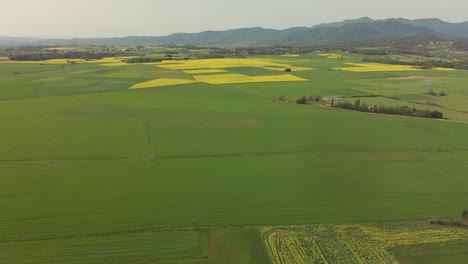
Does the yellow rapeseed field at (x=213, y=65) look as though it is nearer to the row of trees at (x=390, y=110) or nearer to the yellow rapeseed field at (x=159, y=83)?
the yellow rapeseed field at (x=159, y=83)

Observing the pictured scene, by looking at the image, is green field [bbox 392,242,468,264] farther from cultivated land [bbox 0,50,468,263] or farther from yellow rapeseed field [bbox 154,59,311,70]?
yellow rapeseed field [bbox 154,59,311,70]

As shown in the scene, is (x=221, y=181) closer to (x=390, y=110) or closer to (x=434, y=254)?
(x=434, y=254)

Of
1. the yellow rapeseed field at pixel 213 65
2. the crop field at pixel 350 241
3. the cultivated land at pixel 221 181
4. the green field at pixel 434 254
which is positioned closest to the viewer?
the green field at pixel 434 254

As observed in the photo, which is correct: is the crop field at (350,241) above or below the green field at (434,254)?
above

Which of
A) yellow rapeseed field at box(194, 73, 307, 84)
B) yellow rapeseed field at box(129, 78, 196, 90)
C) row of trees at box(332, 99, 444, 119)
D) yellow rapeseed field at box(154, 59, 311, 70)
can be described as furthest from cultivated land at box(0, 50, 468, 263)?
yellow rapeseed field at box(154, 59, 311, 70)

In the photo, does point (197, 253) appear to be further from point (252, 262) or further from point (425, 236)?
point (425, 236)

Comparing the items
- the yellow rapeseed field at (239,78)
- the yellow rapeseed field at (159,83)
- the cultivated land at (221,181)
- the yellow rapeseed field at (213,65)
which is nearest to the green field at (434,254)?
the cultivated land at (221,181)
